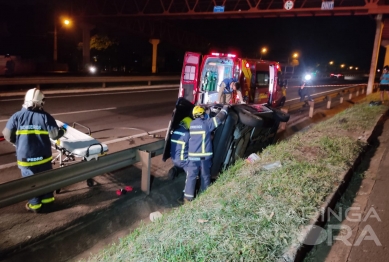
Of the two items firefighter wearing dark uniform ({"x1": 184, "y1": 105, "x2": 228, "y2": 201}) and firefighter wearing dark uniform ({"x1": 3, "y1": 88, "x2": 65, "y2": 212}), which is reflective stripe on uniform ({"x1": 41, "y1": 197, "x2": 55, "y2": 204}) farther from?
firefighter wearing dark uniform ({"x1": 184, "y1": 105, "x2": 228, "y2": 201})

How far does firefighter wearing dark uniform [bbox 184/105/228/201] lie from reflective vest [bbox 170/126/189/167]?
10.0 inches

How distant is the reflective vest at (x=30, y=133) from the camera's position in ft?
13.4

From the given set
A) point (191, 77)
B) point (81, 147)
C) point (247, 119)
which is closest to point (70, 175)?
point (81, 147)

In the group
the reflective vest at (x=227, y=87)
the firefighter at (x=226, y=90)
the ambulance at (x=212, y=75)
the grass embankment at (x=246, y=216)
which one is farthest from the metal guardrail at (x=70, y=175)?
the ambulance at (x=212, y=75)

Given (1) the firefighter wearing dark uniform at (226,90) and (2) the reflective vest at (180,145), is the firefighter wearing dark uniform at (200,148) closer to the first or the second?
(2) the reflective vest at (180,145)

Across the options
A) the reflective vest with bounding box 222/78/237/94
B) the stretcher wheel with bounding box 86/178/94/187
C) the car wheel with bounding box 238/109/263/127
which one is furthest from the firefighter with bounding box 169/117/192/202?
the reflective vest with bounding box 222/78/237/94

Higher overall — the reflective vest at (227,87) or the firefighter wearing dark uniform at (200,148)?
the reflective vest at (227,87)

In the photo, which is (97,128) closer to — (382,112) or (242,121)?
(242,121)

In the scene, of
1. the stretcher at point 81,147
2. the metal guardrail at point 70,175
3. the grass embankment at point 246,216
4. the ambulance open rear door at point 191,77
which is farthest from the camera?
the ambulance open rear door at point 191,77

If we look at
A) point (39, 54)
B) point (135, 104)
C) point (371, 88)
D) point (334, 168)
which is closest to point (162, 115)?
point (135, 104)

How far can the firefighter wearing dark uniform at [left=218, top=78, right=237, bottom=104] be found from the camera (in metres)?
8.69

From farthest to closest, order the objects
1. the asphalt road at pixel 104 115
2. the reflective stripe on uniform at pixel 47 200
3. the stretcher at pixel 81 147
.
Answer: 1. the asphalt road at pixel 104 115
2. the stretcher at pixel 81 147
3. the reflective stripe on uniform at pixel 47 200

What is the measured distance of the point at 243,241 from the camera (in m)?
2.74

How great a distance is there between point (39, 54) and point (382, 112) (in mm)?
40604
